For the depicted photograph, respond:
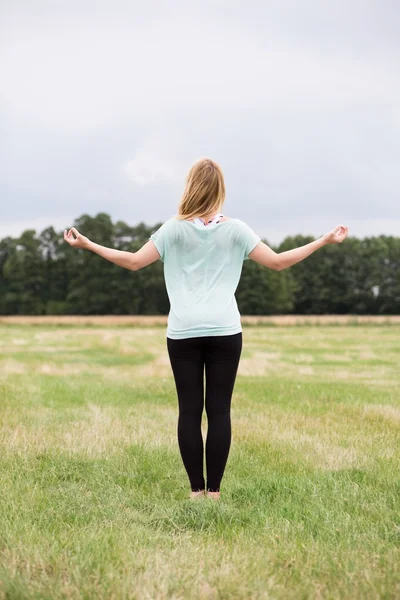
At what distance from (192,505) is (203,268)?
1655 mm

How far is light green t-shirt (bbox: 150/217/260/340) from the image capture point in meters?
4.85

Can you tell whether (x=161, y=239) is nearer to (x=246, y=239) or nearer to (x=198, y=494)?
(x=246, y=239)

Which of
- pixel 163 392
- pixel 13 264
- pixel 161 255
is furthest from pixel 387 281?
pixel 161 255

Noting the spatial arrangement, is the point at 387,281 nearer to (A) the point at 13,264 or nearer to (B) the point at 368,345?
(A) the point at 13,264

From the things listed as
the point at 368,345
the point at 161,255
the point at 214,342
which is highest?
the point at 161,255

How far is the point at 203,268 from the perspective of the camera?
4941mm

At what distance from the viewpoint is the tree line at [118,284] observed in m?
88.2

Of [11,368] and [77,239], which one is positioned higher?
[77,239]

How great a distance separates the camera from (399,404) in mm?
10727

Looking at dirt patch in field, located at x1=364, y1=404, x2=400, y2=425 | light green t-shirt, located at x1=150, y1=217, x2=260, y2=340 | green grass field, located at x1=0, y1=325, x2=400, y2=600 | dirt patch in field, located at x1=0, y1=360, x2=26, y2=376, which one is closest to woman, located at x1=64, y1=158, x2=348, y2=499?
light green t-shirt, located at x1=150, y1=217, x2=260, y2=340

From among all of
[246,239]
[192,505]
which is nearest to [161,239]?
[246,239]

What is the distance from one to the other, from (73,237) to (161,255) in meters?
0.68

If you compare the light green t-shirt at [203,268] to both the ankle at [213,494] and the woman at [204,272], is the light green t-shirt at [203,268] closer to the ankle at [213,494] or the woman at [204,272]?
the woman at [204,272]

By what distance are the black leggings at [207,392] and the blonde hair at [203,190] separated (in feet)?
3.01
